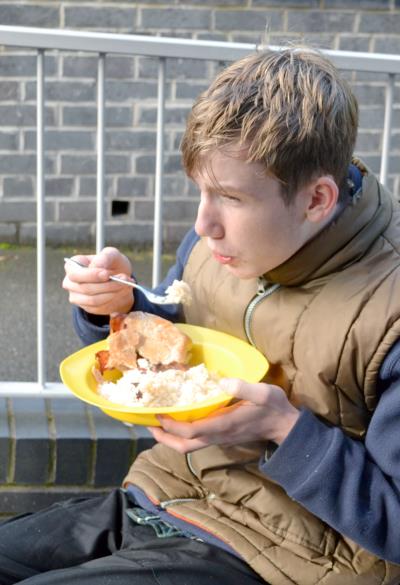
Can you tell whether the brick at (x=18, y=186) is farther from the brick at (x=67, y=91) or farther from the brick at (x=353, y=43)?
the brick at (x=353, y=43)

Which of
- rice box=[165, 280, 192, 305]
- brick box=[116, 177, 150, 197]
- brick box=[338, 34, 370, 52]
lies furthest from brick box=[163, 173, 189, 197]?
rice box=[165, 280, 192, 305]

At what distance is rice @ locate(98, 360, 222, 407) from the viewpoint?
1804 mm

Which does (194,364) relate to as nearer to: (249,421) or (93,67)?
(249,421)

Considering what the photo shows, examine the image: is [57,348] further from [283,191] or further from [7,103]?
[283,191]

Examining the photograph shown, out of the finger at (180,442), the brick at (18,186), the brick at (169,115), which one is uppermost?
the brick at (169,115)

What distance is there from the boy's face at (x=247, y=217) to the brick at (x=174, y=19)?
3714 mm

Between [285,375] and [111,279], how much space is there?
426 mm

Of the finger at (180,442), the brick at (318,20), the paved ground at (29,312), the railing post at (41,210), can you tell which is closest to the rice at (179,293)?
the finger at (180,442)

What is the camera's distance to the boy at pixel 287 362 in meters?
1.69

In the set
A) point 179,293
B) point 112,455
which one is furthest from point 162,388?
point 112,455

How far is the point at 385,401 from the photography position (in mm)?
1722

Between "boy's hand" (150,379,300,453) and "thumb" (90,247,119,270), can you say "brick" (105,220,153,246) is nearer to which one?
"thumb" (90,247,119,270)

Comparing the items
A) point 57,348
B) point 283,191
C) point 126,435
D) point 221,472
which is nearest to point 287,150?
point 283,191

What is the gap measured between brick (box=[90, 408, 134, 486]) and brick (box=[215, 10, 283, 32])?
3096mm
